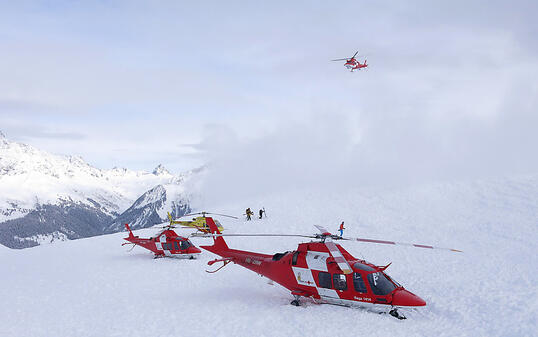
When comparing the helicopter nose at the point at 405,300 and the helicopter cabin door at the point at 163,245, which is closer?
the helicopter nose at the point at 405,300

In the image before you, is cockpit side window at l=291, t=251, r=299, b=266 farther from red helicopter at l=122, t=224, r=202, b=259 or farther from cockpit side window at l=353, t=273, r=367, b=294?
red helicopter at l=122, t=224, r=202, b=259

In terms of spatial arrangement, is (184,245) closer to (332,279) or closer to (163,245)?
(163,245)

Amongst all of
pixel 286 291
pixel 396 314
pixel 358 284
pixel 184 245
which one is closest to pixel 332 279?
pixel 358 284

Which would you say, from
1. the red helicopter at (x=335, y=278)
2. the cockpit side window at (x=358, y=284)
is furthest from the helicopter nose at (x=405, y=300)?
the cockpit side window at (x=358, y=284)

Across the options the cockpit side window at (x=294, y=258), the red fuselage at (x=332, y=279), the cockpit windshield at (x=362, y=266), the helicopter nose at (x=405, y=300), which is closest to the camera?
the helicopter nose at (x=405, y=300)

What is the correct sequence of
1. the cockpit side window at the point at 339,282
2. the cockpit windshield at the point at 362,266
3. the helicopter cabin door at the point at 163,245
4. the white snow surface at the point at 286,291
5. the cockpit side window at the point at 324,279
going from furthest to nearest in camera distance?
the helicopter cabin door at the point at 163,245 → the cockpit side window at the point at 324,279 → the cockpit side window at the point at 339,282 → the cockpit windshield at the point at 362,266 → the white snow surface at the point at 286,291

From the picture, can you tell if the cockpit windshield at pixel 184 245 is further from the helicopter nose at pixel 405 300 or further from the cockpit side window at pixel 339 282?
the helicopter nose at pixel 405 300

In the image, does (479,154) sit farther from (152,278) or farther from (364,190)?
(152,278)
